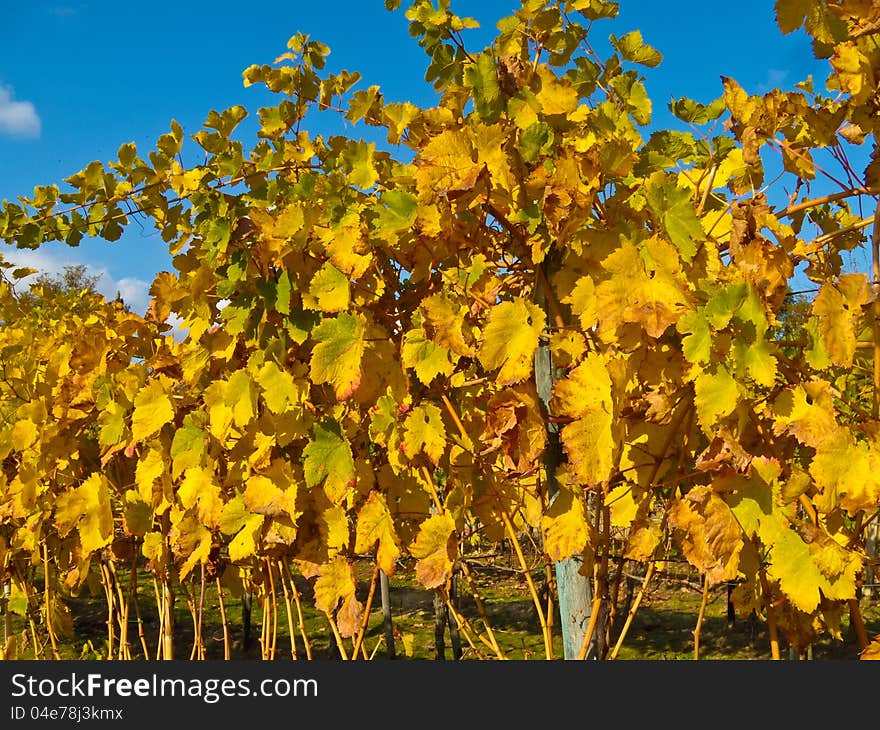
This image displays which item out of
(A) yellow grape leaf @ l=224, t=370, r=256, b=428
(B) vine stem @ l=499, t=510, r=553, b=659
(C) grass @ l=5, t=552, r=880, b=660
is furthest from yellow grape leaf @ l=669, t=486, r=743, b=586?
(C) grass @ l=5, t=552, r=880, b=660

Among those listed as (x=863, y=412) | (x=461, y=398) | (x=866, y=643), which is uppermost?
(x=461, y=398)

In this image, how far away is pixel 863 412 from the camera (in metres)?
1.44

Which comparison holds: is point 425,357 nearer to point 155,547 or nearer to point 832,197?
point 832,197

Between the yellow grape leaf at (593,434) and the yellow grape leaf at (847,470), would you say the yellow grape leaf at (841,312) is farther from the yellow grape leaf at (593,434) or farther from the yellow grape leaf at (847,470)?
the yellow grape leaf at (593,434)

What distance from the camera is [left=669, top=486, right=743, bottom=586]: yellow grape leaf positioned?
127 cm

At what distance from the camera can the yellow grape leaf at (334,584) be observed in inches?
72.8

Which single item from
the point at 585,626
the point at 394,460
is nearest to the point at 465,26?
the point at 394,460

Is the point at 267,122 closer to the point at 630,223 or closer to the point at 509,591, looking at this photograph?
the point at 630,223

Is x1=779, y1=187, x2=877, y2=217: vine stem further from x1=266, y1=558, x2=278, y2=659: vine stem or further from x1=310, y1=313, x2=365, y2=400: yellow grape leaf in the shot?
x1=266, y1=558, x2=278, y2=659: vine stem

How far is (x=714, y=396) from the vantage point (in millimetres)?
1254

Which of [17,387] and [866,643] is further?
[17,387]

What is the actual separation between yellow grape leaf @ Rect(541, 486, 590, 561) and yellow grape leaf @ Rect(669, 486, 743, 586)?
17 cm

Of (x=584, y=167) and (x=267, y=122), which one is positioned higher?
(x=267, y=122)

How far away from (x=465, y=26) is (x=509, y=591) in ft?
27.3
